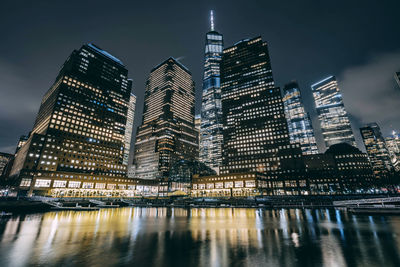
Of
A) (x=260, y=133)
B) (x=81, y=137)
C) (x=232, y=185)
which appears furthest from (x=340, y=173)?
(x=81, y=137)

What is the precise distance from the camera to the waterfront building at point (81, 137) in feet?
383

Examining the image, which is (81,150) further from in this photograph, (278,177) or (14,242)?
(278,177)

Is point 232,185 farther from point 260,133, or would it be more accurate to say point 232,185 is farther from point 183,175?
point 260,133

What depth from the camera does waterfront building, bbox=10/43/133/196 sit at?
383 ft

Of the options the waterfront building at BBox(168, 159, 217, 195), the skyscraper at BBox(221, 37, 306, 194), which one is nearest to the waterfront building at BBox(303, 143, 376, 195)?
the skyscraper at BBox(221, 37, 306, 194)

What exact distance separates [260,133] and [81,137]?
15562 centimetres

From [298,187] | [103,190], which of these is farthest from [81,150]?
[298,187]

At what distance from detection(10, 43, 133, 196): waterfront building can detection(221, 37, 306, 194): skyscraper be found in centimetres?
10341

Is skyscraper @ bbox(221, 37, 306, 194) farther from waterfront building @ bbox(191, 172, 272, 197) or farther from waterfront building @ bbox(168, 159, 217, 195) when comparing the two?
waterfront building @ bbox(168, 159, 217, 195)

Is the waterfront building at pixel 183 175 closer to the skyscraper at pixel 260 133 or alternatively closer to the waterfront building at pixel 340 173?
the skyscraper at pixel 260 133

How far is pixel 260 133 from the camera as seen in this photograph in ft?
546

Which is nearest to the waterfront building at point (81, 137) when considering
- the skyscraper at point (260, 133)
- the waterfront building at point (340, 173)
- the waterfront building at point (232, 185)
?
the waterfront building at point (232, 185)

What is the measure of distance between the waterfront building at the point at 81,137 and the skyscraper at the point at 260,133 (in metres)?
103

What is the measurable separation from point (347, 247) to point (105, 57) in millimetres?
232264
